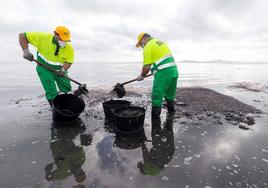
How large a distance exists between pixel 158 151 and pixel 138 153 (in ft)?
1.41

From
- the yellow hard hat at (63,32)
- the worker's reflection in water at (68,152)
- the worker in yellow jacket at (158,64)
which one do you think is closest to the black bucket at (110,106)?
the worker's reflection in water at (68,152)

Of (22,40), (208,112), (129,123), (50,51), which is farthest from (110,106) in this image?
(208,112)

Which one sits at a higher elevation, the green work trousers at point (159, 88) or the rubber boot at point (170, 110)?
the green work trousers at point (159, 88)

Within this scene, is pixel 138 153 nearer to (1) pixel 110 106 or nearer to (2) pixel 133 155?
(2) pixel 133 155

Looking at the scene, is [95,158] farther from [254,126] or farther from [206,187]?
[254,126]

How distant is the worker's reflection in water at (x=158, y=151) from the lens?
135 inches

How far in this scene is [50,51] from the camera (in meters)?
5.25

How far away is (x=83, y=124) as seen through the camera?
5.53m

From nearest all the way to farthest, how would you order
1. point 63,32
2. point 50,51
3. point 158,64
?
point 63,32, point 50,51, point 158,64

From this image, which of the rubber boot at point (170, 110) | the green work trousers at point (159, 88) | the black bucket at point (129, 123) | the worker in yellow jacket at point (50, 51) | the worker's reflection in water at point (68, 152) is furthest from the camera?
the rubber boot at point (170, 110)

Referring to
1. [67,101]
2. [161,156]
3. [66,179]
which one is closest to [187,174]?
[161,156]

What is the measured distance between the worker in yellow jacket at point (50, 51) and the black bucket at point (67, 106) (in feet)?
0.75

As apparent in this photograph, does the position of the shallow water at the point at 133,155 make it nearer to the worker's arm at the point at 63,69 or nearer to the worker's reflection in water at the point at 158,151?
the worker's reflection in water at the point at 158,151

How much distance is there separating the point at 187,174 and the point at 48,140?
3141 millimetres
